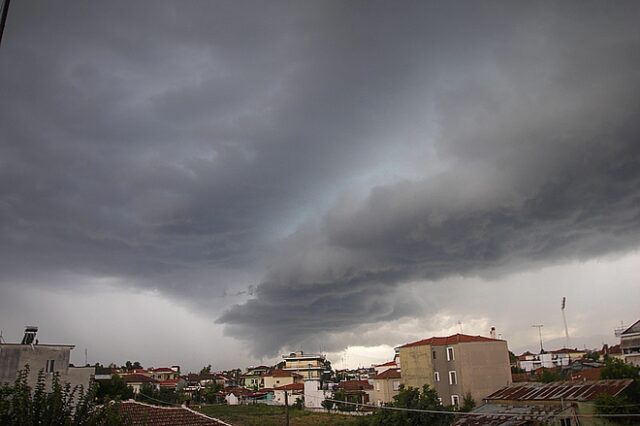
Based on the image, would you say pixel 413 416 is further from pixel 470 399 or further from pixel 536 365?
pixel 536 365

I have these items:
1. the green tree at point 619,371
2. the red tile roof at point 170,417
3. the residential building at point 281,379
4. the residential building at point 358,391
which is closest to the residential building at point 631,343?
the green tree at point 619,371

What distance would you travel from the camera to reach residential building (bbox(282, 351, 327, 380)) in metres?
127

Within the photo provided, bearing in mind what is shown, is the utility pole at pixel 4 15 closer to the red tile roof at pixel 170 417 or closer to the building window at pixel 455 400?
the red tile roof at pixel 170 417

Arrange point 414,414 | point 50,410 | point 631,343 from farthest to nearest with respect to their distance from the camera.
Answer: point 631,343
point 414,414
point 50,410

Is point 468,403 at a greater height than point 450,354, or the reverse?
point 450,354

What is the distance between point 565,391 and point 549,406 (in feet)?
7.52

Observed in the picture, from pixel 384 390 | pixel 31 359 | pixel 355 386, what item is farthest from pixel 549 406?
pixel 355 386

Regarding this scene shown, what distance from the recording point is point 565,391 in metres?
38.3

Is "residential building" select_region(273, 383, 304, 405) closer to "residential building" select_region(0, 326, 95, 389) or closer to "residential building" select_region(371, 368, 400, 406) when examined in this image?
"residential building" select_region(371, 368, 400, 406)

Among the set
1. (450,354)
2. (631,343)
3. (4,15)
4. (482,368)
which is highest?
(4,15)

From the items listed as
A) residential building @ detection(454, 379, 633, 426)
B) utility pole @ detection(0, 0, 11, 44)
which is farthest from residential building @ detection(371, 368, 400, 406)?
utility pole @ detection(0, 0, 11, 44)

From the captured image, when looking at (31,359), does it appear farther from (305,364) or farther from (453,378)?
(305,364)

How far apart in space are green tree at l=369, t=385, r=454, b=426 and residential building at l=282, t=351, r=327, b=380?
279 feet

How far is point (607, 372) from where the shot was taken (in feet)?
135
